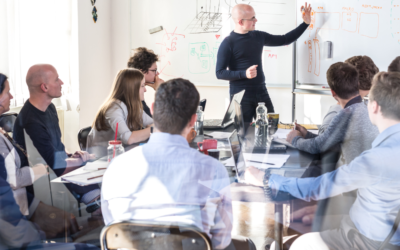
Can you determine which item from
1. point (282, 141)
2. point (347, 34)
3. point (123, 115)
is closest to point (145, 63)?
point (123, 115)

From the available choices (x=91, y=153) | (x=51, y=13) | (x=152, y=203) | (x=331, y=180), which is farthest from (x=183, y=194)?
(x=51, y=13)

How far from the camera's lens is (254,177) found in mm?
1289

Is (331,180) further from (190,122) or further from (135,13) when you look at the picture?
(135,13)

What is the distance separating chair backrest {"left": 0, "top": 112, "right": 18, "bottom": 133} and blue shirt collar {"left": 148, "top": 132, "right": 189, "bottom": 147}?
2.69ft

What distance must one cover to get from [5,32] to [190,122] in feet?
5.82

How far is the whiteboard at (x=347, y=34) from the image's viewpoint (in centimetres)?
258

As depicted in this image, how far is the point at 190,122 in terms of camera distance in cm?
117

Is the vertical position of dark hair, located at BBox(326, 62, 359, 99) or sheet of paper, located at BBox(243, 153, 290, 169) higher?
dark hair, located at BBox(326, 62, 359, 99)

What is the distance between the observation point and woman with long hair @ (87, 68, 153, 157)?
6.45 feet

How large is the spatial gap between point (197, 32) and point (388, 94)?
297 cm

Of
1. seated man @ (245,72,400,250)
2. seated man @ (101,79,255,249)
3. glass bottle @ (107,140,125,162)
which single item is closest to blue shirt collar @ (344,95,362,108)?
seated man @ (245,72,400,250)

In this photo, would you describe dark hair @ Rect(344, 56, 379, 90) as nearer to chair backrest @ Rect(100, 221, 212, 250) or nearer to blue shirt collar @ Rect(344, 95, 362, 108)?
blue shirt collar @ Rect(344, 95, 362, 108)

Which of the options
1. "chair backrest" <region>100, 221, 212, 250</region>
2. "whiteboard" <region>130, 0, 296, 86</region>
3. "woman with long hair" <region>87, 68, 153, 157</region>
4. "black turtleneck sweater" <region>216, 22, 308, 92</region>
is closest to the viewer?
"chair backrest" <region>100, 221, 212, 250</region>

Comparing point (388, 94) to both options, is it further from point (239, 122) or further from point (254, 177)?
point (239, 122)
